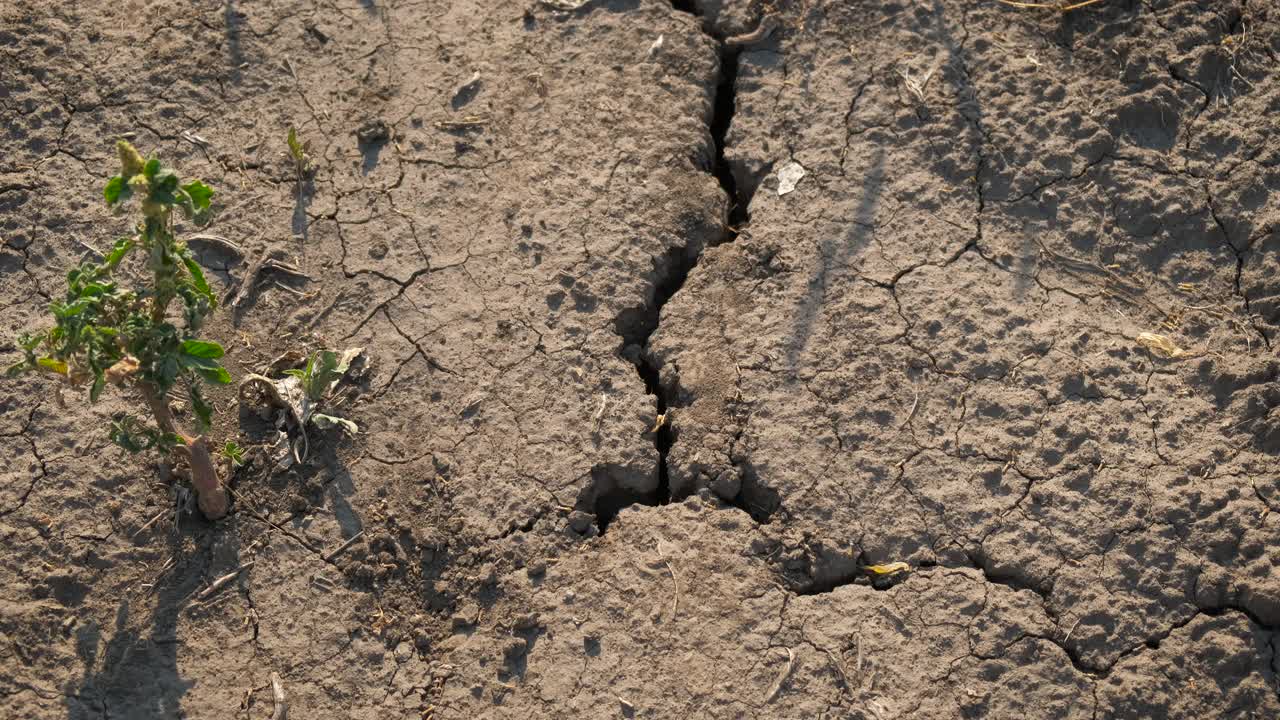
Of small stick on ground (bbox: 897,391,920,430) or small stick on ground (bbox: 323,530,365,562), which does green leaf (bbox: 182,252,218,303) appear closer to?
small stick on ground (bbox: 323,530,365,562)

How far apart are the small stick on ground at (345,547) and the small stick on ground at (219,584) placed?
231 mm

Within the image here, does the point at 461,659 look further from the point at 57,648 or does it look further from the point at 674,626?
the point at 57,648

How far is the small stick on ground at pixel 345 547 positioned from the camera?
3320 millimetres

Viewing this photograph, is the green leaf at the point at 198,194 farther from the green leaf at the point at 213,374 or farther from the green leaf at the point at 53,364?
the green leaf at the point at 53,364

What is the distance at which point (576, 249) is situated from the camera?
3709 millimetres

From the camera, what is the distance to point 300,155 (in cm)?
379

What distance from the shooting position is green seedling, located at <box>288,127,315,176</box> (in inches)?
149

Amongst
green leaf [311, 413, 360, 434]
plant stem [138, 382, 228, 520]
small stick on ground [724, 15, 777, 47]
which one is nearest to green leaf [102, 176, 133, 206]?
plant stem [138, 382, 228, 520]

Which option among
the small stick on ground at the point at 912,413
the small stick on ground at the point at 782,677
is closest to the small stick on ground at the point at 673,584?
the small stick on ground at the point at 782,677

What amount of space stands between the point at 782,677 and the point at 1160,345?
5.26 ft

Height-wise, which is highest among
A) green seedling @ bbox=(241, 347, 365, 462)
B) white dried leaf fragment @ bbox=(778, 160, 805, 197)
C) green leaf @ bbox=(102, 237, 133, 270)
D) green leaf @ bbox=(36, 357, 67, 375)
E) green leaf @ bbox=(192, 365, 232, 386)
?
green leaf @ bbox=(102, 237, 133, 270)

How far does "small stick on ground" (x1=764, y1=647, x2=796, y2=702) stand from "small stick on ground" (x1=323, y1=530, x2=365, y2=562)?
1286mm

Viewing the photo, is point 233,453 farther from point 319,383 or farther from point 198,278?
point 198,278

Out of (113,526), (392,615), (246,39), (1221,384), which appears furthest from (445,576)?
(1221,384)
